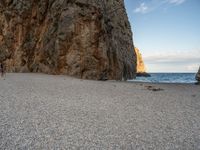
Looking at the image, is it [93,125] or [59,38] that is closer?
[93,125]

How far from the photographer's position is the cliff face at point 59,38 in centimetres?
2656

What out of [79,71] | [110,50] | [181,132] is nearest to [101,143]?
[181,132]

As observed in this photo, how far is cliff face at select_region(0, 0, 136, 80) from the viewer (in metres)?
26.6

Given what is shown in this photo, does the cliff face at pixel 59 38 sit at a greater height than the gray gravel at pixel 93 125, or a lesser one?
greater

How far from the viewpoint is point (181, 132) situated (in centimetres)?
683

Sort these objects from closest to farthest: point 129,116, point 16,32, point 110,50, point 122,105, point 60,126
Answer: point 60,126, point 129,116, point 122,105, point 110,50, point 16,32

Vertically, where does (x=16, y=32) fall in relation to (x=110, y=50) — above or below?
above

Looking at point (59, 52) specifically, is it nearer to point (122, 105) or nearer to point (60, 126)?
point (122, 105)

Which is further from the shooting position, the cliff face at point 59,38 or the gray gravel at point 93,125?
the cliff face at point 59,38

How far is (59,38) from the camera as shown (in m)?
27.0

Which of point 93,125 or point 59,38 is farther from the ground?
point 59,38

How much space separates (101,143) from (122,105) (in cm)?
455

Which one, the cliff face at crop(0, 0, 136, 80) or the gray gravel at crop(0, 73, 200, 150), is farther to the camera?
the cliff face at crop(0, 0, 136, 80)

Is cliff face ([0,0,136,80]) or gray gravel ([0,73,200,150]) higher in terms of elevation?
cliff face ([0,0,136,80])
